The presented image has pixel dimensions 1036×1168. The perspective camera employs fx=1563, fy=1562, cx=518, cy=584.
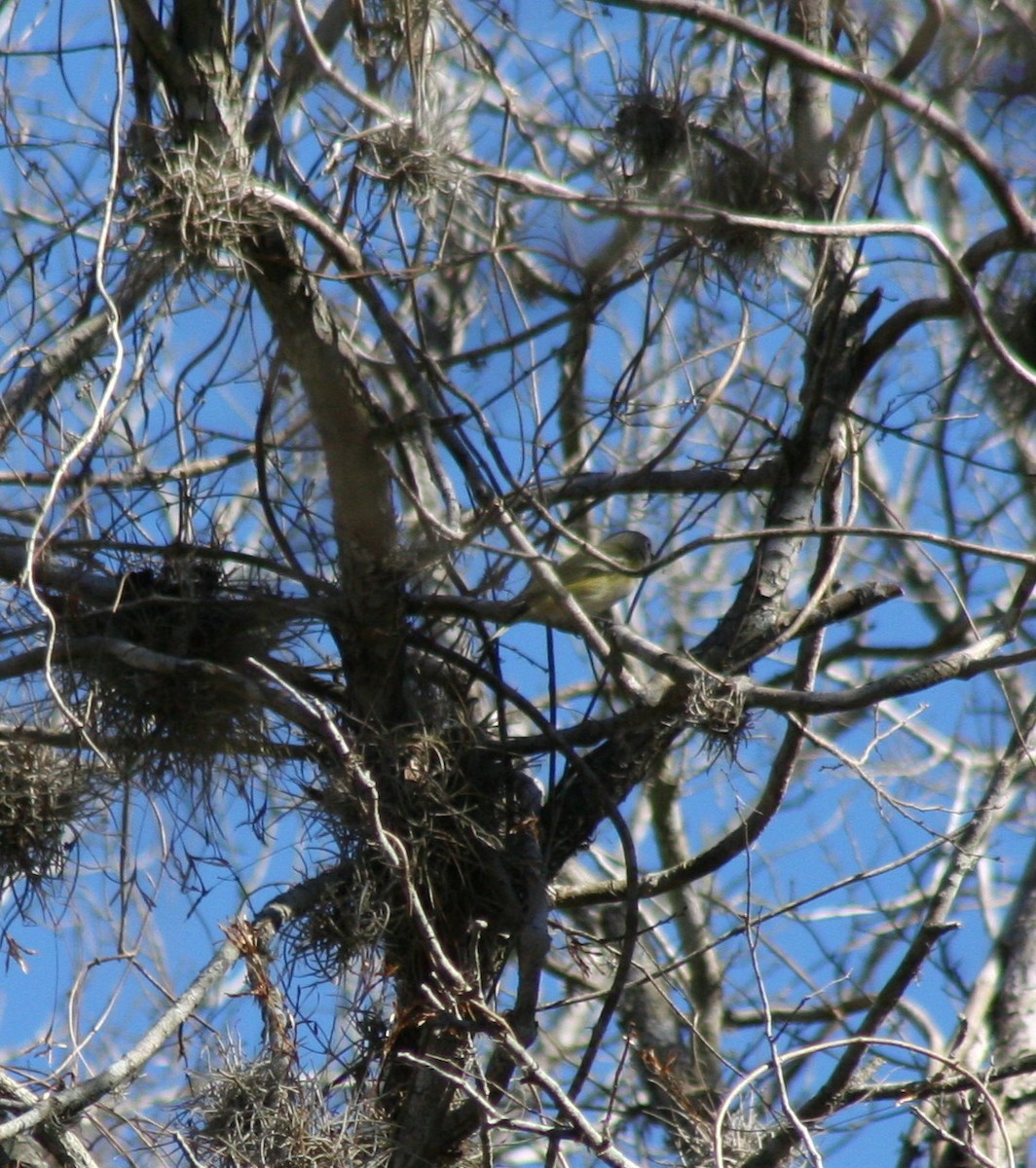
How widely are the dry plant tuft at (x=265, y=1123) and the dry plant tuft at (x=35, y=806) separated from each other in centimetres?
68

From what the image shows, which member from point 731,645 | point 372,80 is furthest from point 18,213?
point 731,645

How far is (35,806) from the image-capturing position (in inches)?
128

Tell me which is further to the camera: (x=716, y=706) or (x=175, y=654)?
(x=175, y=654)

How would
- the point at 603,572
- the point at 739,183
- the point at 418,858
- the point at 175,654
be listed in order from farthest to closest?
the point at 603,572 < the point at 739,183 < the point at 175,654 < the point at 418,858

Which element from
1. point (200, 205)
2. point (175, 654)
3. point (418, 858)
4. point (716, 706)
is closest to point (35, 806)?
point (175, 654)

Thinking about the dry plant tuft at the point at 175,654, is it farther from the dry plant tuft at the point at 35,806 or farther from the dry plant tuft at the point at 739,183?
the dry plant tuft at the point at 739,183

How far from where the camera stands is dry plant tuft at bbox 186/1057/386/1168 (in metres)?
2.87

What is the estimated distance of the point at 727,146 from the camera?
3391 mm

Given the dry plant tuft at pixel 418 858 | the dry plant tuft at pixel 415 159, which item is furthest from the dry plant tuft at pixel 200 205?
the dry plant tuft at pixel 418 858

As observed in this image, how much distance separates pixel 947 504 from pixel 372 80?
184 cm

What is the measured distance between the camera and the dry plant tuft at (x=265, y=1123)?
2.87 metres

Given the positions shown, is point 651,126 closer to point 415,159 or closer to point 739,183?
point 739,183

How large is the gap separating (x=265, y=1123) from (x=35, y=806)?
2.78ft

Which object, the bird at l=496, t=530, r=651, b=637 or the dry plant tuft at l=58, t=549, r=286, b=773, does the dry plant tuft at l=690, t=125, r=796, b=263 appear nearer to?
the bird at l=496, t=530, r=651, b=637
